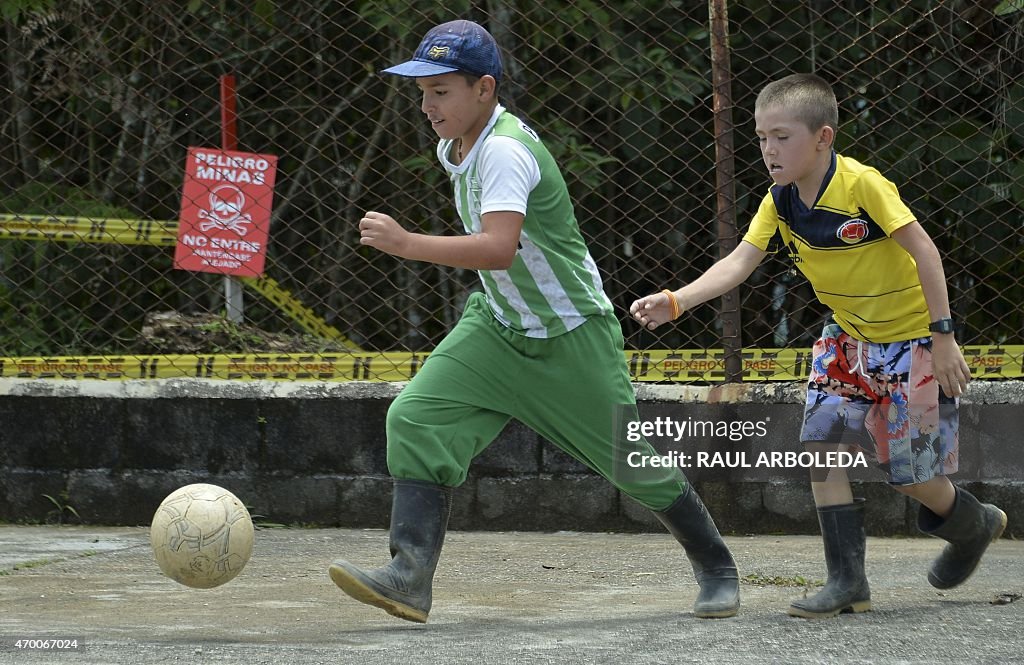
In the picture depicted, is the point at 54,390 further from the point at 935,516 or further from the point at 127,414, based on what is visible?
the point at 935,516

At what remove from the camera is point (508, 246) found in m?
3.48

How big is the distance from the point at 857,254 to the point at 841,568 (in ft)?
2.95

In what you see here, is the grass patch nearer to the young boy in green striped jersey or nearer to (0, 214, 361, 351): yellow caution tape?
the young boy in green striped jersey

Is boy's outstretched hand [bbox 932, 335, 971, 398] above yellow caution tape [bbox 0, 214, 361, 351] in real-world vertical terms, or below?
below

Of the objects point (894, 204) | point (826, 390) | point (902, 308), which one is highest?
point (894, 204)

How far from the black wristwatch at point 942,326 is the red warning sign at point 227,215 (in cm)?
303

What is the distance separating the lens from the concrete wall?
222 inches

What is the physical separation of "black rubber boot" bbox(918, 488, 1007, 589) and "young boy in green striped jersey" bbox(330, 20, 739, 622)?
0.64 metres

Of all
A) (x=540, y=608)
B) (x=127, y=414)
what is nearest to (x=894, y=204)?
(x=540, y=608)

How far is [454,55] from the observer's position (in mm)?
3619

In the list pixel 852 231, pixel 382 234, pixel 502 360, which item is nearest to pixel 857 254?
pixel 852 231

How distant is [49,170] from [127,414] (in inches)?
47.3

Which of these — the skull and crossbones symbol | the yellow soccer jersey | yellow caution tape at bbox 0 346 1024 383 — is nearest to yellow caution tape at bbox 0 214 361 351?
yellow caution tape at bbox 0 346 1024 383
